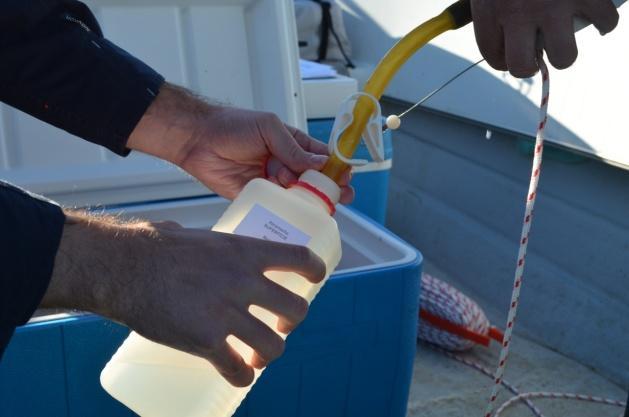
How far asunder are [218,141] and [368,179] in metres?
0.68

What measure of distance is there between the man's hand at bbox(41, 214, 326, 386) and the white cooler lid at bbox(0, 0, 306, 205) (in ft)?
2.54

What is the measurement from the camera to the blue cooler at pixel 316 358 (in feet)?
2.86

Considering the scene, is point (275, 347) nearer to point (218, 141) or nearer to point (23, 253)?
point (23, 253)

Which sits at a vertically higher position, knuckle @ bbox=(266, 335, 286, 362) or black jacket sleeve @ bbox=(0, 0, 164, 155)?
black jacket sleeve @ bbox=(0, 0, 164, 155)

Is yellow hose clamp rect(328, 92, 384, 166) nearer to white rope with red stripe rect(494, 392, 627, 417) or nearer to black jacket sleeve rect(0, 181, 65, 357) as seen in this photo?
black jacket sleeve rect(0, 181, 65, 357)

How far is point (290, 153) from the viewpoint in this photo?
0.92 metres

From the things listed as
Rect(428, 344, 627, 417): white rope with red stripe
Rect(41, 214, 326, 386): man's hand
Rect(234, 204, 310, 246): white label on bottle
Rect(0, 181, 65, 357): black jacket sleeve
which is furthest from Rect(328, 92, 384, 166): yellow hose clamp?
Rect(428, 344, 627, 417): white rope with red stripe

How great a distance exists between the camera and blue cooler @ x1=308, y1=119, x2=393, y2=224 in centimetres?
160

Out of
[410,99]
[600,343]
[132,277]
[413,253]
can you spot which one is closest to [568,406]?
[600,343]

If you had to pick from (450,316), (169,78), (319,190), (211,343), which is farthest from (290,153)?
(450,316)

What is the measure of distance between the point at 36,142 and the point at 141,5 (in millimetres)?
348

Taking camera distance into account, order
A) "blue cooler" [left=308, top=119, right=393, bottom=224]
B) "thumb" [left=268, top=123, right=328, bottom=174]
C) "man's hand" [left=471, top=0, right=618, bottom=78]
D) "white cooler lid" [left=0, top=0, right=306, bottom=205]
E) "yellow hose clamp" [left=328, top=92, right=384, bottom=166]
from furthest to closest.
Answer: "blue cooler" [left=308, top=119, right=393, bottom=224]
"white cooler lid" [left=0, top=0, right=306, bottom=205]
"thumb" [left=268, top=123, right=328, bottom=174]
"yellow hose clamp" [left=328, top=92, right=384, bottom=166]
"man's hand" [left=471, top=0, right=618, bottom=78]

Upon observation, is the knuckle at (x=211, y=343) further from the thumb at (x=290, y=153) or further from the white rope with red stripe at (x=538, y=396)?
the white rope with red stripe at (x=538, y=396)

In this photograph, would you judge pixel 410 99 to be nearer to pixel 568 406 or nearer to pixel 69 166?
pixel 568 406
